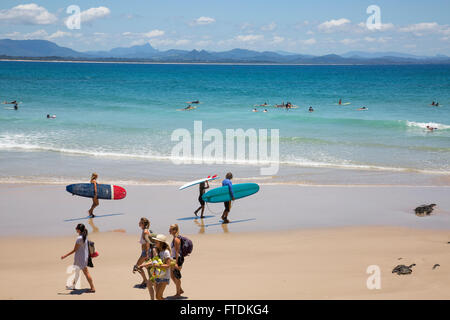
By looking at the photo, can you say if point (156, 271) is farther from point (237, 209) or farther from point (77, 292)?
point (237, 209)

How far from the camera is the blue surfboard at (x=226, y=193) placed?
13247 mm

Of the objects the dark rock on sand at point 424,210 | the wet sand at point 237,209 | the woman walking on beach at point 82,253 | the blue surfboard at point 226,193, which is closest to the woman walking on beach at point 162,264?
the woman walking on beach at point 82,253

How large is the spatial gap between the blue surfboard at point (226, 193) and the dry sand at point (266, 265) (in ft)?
4.53

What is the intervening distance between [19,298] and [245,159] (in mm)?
15155

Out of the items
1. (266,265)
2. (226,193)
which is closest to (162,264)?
(266,265)

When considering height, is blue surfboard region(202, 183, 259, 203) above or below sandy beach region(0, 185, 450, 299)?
above

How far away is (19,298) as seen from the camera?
8.13m

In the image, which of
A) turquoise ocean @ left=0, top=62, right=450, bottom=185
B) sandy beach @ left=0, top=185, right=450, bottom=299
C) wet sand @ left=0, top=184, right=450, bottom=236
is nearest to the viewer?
sandy beach @ left=0, top=185, right=450, bottom=299

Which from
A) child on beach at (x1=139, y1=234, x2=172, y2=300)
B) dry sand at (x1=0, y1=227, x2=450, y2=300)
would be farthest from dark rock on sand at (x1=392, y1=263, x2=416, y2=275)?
child on beach at (x1=139, y1=234, x2=172, y2=300)

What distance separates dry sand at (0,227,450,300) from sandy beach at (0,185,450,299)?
21mm

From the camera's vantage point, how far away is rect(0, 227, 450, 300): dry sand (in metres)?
8.38

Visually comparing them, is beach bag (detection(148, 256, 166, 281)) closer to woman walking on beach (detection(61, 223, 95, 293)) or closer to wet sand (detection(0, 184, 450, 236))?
woman walking on beach (detection(61, 223, 95, 293))
